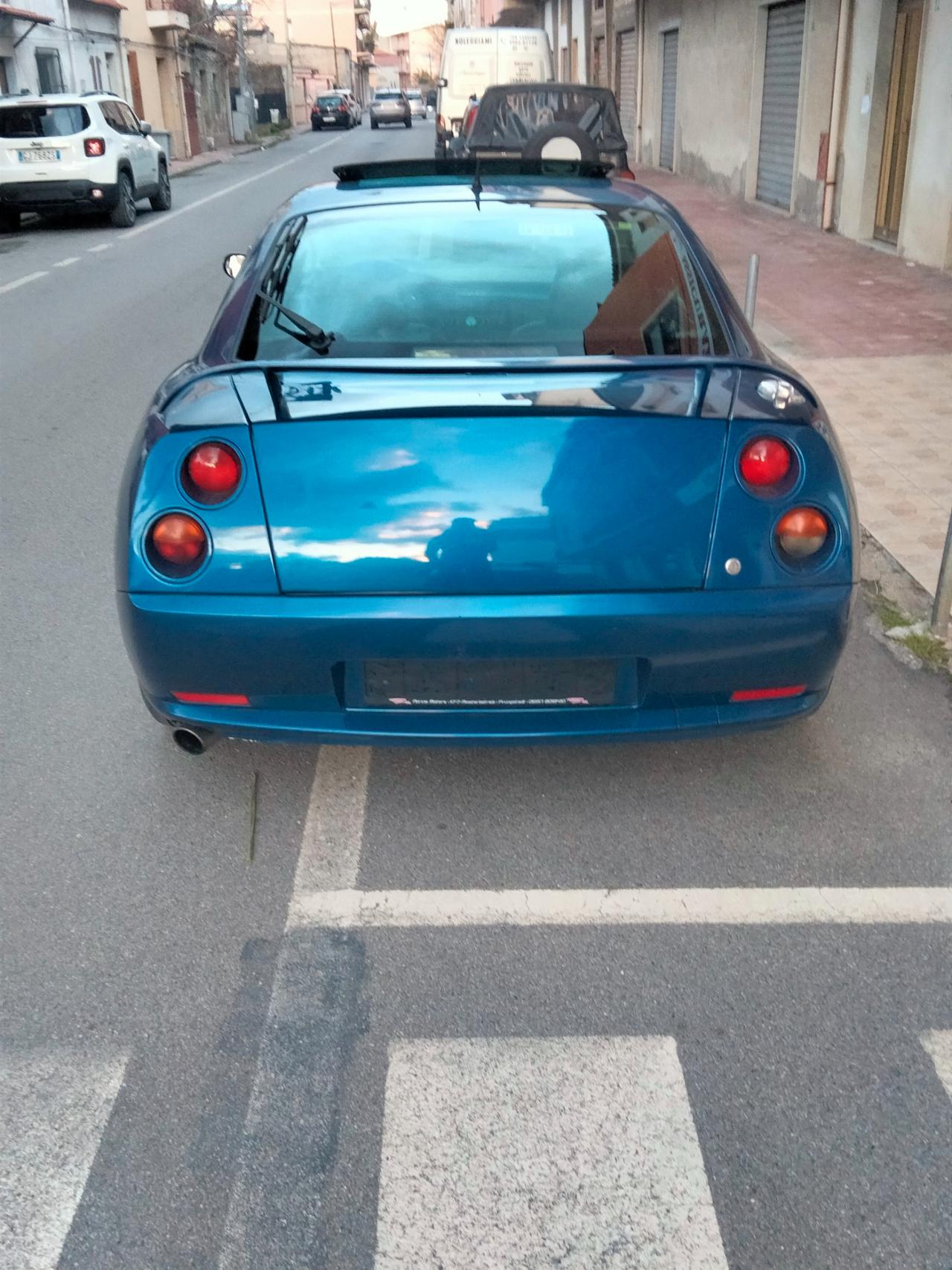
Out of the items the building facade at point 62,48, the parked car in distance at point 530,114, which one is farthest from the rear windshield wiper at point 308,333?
the building facade at point 62,48

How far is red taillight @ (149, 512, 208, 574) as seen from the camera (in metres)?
2.85

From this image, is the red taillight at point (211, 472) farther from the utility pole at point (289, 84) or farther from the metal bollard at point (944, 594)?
the utility pole at point (289, 84)

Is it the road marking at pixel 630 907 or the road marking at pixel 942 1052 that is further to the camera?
the road marking at pixel 630 907

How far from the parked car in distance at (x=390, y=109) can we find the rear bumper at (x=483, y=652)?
182 ft

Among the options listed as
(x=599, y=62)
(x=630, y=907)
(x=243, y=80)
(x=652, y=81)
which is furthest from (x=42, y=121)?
(x=243, y=80)

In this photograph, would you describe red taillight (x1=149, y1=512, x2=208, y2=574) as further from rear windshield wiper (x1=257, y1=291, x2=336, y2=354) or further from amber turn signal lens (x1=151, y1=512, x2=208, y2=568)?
rear windshield wiper (x1=257, y1=291, x2=336, y2=354)

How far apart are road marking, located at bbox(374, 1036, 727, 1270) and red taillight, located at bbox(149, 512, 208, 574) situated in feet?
3.83

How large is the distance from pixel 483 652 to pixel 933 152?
11315 millimetres

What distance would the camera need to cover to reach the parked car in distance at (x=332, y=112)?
57.0 metres

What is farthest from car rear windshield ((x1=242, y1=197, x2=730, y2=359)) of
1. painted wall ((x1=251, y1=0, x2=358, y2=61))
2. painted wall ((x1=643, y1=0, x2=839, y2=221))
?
painted wall ((x1=251, y1=0, x2=358, y2=61))

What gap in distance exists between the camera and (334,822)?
3.26m

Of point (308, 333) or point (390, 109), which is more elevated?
point (308, 333)

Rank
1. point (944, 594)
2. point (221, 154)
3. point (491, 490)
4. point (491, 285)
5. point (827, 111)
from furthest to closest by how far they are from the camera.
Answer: point (221, 154) → point (827, 111) → point (944, 594) → point (491, 285) → point (491, 490)

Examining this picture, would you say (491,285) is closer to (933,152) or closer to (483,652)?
(483,652)
